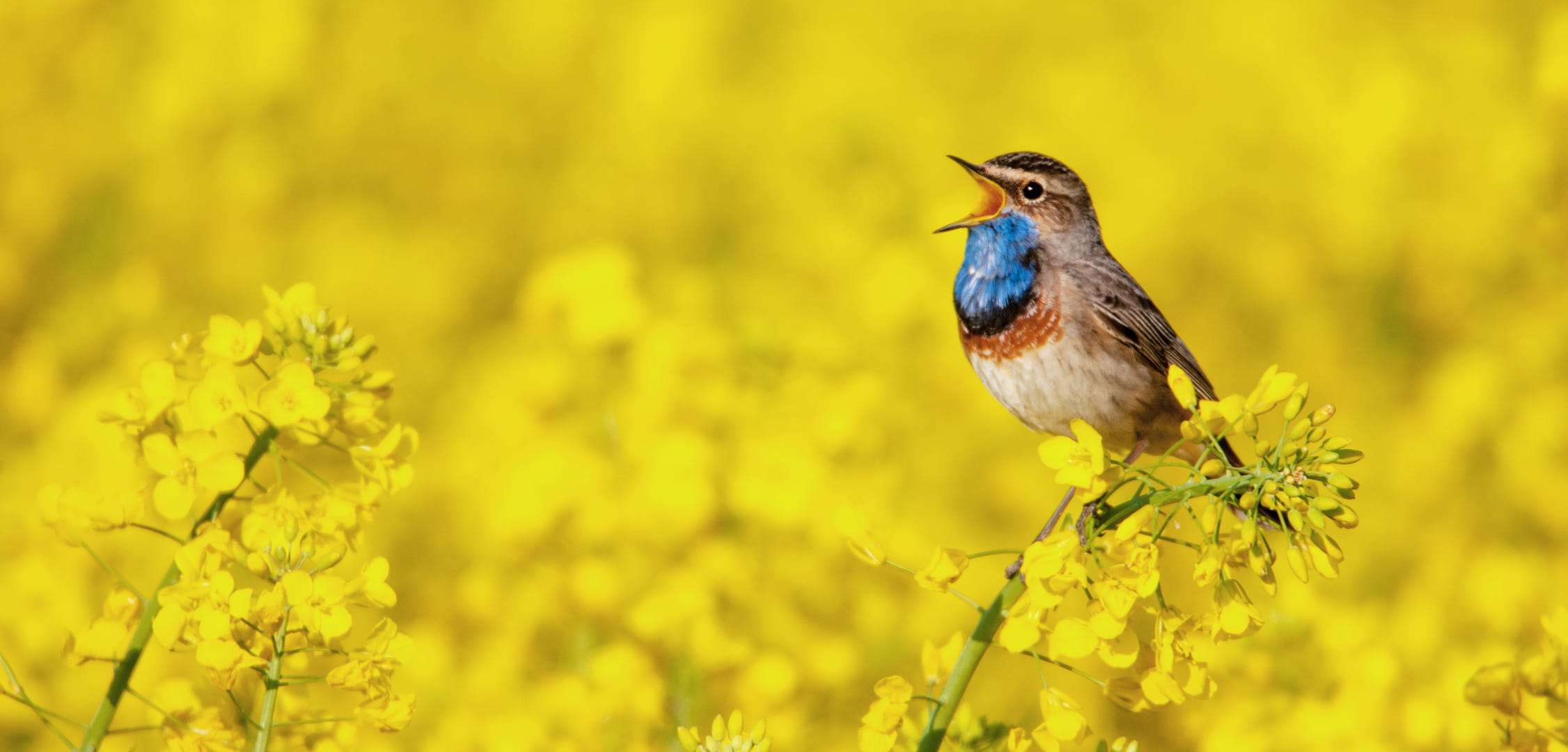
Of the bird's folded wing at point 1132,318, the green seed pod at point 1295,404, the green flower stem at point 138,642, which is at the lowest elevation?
the green flower stem at point 138,642

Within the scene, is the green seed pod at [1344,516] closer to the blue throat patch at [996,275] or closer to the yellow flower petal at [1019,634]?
the yellow flower petal at [1019,634]

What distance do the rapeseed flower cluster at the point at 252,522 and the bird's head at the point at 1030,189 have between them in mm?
1533

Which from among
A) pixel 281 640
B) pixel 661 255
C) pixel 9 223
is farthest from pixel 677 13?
pixel 281 640

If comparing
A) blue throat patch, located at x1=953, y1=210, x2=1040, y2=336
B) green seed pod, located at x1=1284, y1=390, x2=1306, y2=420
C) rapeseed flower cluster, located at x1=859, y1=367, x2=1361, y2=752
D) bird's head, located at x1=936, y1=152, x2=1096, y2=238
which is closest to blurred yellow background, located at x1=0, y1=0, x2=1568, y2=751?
blue throat patch, located at x1=953, y1=210, x2=1040, y2=336

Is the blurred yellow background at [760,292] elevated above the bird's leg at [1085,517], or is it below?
above

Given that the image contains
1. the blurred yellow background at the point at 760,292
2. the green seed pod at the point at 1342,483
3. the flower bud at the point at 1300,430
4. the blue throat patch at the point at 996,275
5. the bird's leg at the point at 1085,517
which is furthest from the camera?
the blurred yellow background at the point at 760,292

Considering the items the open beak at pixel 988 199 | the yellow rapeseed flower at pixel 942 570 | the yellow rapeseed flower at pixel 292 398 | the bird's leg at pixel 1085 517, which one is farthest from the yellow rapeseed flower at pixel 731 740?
the open beak at pixel 988 199

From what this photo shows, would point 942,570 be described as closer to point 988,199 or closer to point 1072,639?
point 1072,639

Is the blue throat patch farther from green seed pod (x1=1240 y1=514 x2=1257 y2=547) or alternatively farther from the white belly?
green seed pod (x1=1240 y1=514 x2=1257 y2=547)

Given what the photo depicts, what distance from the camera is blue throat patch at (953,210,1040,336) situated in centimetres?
312

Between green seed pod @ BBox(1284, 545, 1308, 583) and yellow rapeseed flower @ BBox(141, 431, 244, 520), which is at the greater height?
green seed pod @ BBox(1284, 545, 1308, 583)

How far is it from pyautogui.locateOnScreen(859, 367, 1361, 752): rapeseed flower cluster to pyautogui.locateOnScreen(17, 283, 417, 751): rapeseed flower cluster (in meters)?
0.92

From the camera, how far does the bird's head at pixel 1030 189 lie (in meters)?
3.17

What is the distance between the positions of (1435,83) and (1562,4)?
176 centimetres
